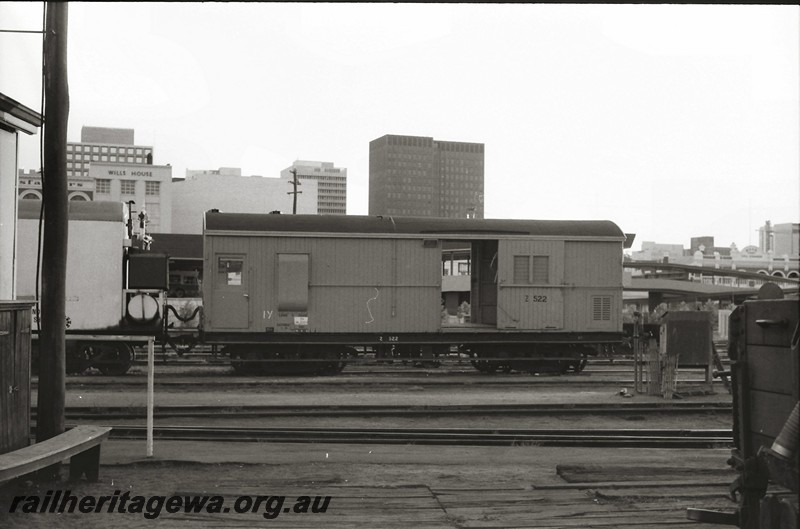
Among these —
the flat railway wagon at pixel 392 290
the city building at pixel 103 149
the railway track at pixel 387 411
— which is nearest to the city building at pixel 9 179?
the railway track at pixel 387 411

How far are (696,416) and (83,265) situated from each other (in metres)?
13.7

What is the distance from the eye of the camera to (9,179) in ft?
26.5

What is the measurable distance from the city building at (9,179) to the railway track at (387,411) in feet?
17.2

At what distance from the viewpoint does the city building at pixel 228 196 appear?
86.1 metres

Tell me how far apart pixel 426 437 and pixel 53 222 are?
5549 mm

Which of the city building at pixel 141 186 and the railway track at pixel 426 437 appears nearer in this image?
the railway track at pixel 426 437

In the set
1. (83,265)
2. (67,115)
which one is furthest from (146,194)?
(67,115)

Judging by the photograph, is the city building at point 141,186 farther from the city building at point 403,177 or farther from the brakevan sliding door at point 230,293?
the city building at point 403,177

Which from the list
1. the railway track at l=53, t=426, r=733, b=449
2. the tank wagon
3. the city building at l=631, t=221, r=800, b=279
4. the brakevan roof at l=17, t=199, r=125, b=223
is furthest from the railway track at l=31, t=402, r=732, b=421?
the brakevan roof at l=17, t=199, r=125, b=223

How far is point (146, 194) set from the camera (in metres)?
80.9

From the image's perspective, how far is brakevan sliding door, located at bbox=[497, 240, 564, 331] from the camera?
2022 centimetres

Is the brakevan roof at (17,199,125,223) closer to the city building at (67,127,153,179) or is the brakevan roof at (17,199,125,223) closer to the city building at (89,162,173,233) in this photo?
the city building at (89,162,173,233)

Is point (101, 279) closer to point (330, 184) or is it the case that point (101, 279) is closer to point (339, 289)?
point (339, 289)

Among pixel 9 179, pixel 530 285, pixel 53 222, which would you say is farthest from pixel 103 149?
pixel 53 222
